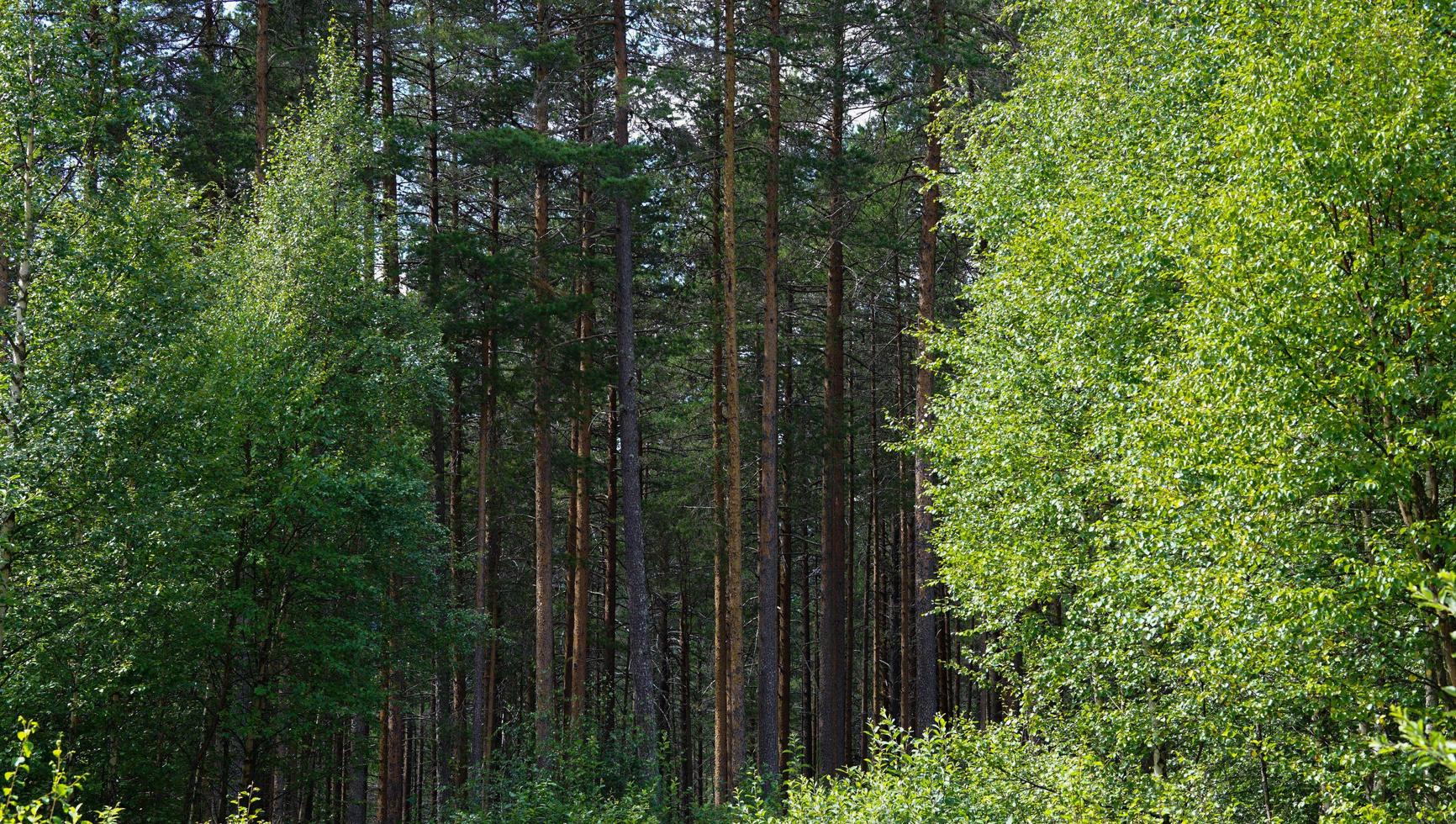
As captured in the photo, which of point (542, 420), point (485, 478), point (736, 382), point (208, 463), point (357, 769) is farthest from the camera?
point (485, 478)

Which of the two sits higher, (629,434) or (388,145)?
(388,145)

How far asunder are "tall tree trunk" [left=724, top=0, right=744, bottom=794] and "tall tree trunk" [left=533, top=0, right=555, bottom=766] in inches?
136

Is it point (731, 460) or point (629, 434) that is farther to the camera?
point (629, 434)

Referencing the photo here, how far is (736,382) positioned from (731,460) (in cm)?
142

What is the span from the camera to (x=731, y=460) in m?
18.1

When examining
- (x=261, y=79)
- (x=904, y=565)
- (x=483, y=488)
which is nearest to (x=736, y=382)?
(x=483, y=488)

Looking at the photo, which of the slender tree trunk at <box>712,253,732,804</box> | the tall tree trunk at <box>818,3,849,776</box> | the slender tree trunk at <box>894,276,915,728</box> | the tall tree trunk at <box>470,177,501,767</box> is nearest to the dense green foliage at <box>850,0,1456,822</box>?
the slender tree trunk at <box>712,253,732,804</box>

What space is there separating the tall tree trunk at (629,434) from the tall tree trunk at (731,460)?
1.50 meters

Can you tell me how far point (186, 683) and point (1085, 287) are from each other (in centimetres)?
1220

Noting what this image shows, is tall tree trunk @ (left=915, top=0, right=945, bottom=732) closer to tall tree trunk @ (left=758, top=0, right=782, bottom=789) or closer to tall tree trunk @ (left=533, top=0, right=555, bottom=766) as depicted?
tall tree trunk @ (left=758, top=0, right=782, bottom=789)

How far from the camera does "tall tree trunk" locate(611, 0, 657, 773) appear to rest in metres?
A: 18.2

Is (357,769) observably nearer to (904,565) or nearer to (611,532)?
(611,532)

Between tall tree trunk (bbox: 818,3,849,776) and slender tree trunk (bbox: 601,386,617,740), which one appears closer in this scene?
tall tree trunk (bbox: 818,3,849,776)

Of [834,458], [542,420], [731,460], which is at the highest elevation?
[542,420]
